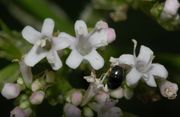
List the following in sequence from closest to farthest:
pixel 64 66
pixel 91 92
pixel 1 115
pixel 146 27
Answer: pixel 91 92
pixel 64 66
pixel 1 115
pixel 146 27

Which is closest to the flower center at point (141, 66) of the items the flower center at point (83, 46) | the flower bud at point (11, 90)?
the flower center at point (83, 46)

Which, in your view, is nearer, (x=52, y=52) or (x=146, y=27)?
(x=52, y=52)

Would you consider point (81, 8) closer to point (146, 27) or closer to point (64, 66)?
point (146, 27)

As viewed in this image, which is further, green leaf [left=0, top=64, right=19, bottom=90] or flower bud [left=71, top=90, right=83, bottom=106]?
green leaf [left=0, top=64, right=19, bottom=90]

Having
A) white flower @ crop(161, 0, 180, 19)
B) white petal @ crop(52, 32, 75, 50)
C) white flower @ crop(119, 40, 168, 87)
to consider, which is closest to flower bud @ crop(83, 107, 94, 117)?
white flower @ crop(119, 40, 168, 87)

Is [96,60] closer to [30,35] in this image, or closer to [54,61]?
[54,61]

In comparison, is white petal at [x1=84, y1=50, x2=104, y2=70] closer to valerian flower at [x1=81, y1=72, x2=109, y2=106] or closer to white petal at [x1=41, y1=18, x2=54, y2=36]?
valerian flower at [x1=81, y1=72, x2=109, y2=106]

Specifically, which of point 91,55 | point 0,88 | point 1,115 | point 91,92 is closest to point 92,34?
point 91,55
